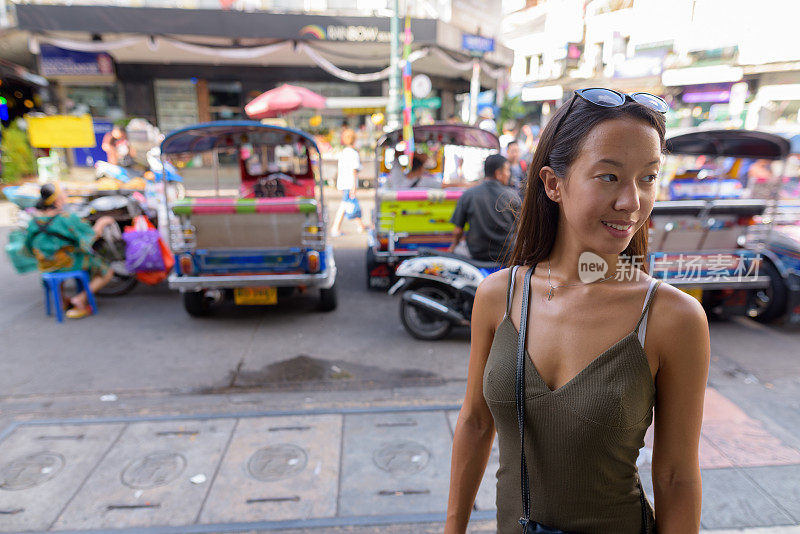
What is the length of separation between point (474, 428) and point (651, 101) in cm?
96

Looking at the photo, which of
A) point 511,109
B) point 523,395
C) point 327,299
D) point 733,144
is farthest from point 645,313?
point 511,109

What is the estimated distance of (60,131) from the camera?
920cm

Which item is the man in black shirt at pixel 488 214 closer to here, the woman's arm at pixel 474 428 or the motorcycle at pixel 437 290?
the motorcycle at pixel 437 290

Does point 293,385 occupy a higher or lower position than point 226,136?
lower

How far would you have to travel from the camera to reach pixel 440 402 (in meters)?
4.20

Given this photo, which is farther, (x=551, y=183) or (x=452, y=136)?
(x=452, y=136)

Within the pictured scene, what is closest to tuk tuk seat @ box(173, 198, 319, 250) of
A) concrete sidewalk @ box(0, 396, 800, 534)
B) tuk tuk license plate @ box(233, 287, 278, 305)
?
tuk tuk license plate @ box(233, 287, 278, 305)

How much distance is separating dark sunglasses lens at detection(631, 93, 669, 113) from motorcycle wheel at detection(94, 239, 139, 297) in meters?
7.30

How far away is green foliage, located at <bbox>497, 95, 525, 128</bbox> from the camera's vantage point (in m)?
23.7

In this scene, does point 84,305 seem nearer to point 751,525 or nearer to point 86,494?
point 86,494

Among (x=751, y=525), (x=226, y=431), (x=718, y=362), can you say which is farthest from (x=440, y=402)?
(x=718, y=362)

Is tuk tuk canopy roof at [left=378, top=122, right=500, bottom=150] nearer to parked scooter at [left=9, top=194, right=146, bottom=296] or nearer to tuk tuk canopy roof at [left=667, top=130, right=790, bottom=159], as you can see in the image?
tuk tuk canopy roof at [left=667, top=130, right=790, bottom=159]

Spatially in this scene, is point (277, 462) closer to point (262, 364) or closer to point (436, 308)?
point (262, 364)

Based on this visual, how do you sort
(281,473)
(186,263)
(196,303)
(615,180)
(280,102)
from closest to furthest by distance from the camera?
(615,180) → (281,473) → (186,263) → (196,303) → (280,102)
